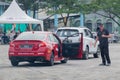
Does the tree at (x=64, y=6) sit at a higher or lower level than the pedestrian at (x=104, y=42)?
higher

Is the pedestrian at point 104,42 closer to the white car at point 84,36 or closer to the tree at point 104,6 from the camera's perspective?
the white car at point 84,36

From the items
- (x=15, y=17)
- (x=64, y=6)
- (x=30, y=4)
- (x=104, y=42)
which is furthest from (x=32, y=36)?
(x=30, y=4)

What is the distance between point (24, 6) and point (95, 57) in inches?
1312

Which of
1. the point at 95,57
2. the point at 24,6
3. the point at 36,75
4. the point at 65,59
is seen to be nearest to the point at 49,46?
the point at 65,59

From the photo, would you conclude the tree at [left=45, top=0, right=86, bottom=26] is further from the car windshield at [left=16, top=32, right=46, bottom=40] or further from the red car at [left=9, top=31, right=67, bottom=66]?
the red car at [left=9, top=31, right=67, bottom=66]

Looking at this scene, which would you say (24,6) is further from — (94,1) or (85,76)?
(85,76)

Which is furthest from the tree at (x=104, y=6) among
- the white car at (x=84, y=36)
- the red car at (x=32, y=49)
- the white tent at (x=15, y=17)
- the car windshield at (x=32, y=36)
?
the red car at (x=32, y=49)

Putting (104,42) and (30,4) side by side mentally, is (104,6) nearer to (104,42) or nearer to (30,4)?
(30,4)

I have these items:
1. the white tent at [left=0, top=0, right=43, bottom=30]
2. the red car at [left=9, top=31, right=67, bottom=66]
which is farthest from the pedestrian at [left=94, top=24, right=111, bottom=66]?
the white tent at [left=0, top=0, right=43, bottom=30]

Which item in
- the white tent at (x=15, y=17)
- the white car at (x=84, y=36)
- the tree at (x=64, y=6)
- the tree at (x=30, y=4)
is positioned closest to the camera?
the white car at (x=84, y=36)

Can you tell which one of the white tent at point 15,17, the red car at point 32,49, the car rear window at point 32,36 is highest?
the white tent at point 15,17

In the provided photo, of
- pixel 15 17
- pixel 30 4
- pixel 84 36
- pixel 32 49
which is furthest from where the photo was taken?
pixel 30 4

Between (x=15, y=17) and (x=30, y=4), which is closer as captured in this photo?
(x=15, y=17)

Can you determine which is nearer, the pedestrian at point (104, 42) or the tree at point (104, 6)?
the pedestrian at point (104, 42)
